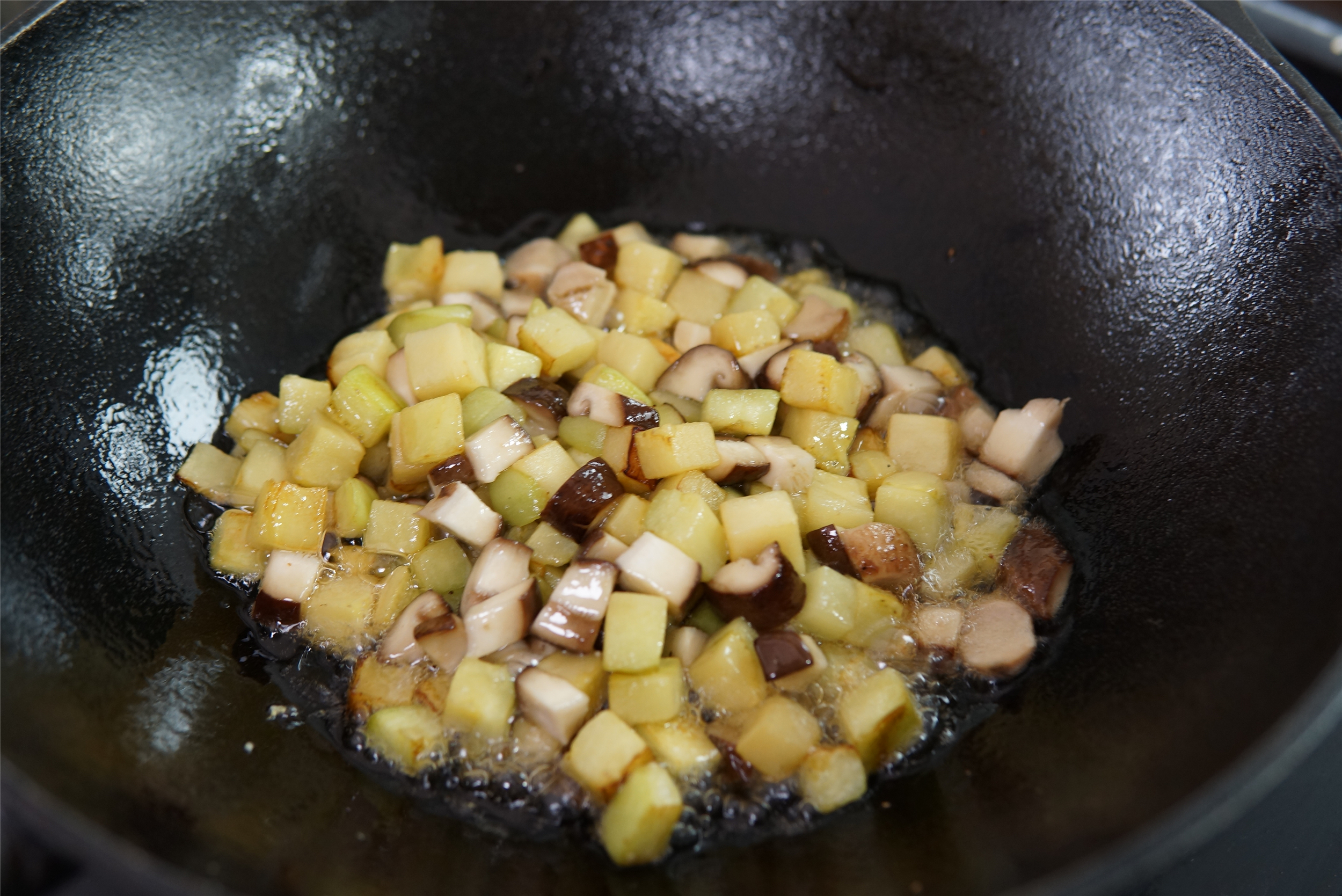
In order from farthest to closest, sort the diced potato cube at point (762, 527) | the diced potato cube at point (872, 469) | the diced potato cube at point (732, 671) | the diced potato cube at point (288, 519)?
the diced potato cube at point (872, 469) < the diced potato cube at point (288, 519) < the diced potato cube at point (762, 527) < the diced potato cube at point (732, 671)

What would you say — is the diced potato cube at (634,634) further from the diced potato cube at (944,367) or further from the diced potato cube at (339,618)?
the diced potato cube at (944,367)

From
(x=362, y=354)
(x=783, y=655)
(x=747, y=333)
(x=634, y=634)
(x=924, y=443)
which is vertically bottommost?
(x=362, y=354)

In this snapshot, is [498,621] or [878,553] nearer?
[498,621]

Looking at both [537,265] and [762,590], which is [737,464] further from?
[537,265]

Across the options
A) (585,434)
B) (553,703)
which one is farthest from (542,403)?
(553,703)

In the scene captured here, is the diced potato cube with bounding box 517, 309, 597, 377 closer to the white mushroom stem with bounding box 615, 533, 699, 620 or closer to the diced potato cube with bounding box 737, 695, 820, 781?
the white mushroom stem with bounding box 615, 533, 699, 620

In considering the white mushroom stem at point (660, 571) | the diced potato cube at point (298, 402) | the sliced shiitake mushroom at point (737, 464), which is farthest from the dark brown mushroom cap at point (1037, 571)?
the diced potato cube at point (298, 402)
